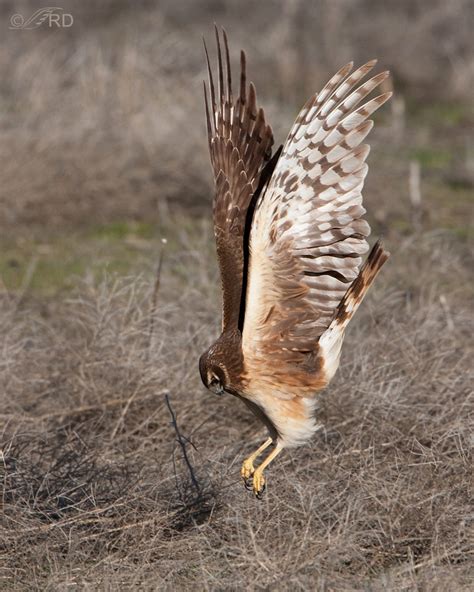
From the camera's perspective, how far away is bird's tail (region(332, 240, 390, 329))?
4.23 metres

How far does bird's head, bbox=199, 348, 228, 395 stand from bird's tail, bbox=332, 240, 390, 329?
1.71ft

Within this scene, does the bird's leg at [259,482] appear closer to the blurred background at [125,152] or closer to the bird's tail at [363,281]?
the bird's tail at [363,281]

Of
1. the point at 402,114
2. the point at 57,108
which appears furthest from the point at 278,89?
the point at 57,108

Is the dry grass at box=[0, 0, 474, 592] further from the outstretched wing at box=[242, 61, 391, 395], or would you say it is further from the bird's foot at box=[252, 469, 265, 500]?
the outstretched wing at box=[242, 61, 391, 395]

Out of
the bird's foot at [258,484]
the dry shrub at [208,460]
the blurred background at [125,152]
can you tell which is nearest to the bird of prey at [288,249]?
the bird's foot at [258,484]

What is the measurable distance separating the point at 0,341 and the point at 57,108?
459 centimetres

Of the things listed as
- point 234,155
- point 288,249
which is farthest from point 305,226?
point 234,155

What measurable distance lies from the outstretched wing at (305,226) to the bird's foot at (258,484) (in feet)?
1.23

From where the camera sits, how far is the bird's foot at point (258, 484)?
13.8 feet

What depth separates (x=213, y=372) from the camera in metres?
4.22

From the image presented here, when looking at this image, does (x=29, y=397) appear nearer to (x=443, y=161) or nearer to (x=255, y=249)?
(x=255, y=249)

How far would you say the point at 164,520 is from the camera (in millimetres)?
4094

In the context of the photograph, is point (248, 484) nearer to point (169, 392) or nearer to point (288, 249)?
point (288, 249)

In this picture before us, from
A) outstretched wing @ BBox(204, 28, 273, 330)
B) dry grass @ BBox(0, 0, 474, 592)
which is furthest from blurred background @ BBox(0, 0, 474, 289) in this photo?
outstretched wing @ BBox(204, 28, 273, 330)
